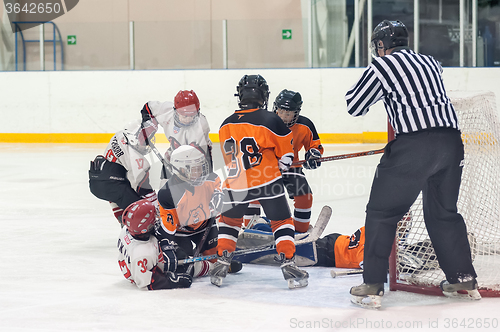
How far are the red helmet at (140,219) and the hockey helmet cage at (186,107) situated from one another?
848mm

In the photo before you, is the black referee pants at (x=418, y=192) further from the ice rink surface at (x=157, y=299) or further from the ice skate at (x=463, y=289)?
the ice rink surface at (x=157, y=299)

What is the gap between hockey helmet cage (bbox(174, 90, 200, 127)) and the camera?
3199 millimetres

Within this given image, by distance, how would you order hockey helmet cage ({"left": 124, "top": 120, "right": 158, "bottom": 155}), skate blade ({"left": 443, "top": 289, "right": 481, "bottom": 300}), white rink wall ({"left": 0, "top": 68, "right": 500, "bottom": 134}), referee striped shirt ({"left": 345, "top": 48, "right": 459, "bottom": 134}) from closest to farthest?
referee striped shirt ({"left": 345, "top": 48, "right": 459, "bottom": 134}), skate blade ({"left": 443, "top": 289, "right": 481, "bottom": 300}), hockey helmet cage ({"left": 124, "top": 120, "right": 158, "bottom": 155}), white rink wall ({"left": 0, "top": 68, "right": 500, "bottom": 134})

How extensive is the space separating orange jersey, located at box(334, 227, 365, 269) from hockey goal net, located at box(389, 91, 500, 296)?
248 mm

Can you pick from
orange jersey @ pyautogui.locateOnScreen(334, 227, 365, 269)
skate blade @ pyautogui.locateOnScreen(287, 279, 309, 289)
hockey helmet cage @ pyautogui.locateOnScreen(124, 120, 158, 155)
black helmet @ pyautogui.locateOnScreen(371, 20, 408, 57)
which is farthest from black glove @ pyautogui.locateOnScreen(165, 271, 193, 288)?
black helmet @ pyautogui.locateOnScreen(371, 20, 408, 57)

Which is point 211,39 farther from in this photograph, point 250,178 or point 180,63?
point 250,178

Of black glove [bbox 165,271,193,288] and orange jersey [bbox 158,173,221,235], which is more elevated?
orange jersey [bbox 158,173,221,235]

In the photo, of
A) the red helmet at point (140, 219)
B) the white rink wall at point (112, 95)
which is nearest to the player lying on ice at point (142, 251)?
the red helmet at point (140, 219)

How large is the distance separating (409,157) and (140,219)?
1166 mm

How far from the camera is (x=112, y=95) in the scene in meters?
10.2

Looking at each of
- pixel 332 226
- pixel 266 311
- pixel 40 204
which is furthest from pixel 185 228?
pixel 40 204

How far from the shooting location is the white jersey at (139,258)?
247cm

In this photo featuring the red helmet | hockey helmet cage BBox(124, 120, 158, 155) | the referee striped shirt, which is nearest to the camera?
the referee striped shirt

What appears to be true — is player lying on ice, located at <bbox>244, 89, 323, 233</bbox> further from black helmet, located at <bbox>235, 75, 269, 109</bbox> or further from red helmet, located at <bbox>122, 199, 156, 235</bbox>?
red helmet, located at <bbox>122, 199, 156, 235</bbox>
